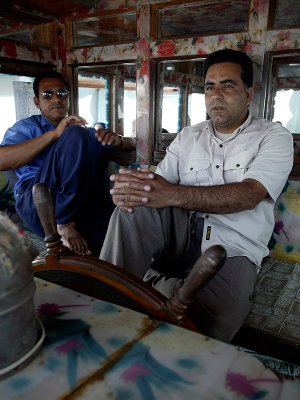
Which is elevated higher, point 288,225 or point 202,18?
point 202,18

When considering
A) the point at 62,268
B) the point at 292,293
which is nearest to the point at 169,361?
the point at 62,268

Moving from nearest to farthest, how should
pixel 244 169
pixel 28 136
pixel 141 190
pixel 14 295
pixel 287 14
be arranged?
pixel 14 295
pixel 141 190
pixel 244 169
pixel 287 14
pixel 28 136

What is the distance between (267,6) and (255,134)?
128 cm

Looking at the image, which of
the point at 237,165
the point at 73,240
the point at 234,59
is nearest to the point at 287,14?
the point at 234,59

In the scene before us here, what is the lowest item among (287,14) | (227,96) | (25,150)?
(25,150)

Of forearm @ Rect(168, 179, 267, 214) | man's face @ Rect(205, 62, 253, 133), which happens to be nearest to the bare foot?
forearm @ Rect(168, 179, 267, 214)

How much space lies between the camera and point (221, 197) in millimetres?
1700

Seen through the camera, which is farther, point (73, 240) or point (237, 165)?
point (73, 240)

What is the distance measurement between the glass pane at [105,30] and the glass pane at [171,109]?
1.93 ft

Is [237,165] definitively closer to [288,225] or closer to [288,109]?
[288,225]

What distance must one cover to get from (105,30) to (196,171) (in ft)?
7.13

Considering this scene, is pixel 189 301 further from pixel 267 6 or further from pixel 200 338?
pixel 267 6

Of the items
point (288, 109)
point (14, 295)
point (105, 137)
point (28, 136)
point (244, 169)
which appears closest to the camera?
point (14, 295)

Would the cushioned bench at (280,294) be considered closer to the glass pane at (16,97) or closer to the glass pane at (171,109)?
the glass pane at (171,109)
